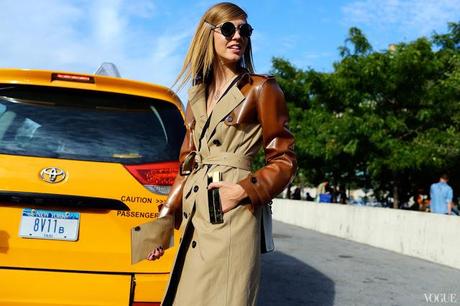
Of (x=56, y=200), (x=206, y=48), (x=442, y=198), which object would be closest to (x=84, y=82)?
(x=56, y=200)

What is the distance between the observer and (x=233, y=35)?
7.09 ft

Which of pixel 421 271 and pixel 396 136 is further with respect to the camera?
pixel 396 136

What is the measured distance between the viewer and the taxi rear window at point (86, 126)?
→ 3.19m

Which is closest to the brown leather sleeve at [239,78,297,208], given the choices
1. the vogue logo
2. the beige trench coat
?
the beige trench coat

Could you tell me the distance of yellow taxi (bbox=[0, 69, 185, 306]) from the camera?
2969mm

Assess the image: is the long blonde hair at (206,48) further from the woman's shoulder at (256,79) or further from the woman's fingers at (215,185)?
the woman's fingers at (215,185)

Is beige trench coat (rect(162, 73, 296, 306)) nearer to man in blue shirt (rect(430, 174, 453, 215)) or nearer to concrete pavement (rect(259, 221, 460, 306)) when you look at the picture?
concrete pavement (rect(259, 221, 460, 306))

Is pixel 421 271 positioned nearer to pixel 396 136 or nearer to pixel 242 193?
pixel 242 193

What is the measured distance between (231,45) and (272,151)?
48 centimetres

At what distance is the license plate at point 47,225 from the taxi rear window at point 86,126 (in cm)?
33

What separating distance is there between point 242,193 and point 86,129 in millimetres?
1647

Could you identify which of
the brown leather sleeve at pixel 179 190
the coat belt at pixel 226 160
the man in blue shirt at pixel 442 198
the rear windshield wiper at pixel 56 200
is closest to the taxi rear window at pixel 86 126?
the rear windshield wiper at pixel 56 200

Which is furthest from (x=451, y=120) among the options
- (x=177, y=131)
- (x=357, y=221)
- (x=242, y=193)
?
(x=242, y=193)

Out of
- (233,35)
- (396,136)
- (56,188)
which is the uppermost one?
(396,136)
